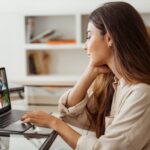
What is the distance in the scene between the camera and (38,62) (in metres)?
3.54

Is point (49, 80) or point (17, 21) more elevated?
point (17, 21)

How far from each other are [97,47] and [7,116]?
60 centimetres

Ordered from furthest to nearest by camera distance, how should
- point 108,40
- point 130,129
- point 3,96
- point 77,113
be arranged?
point 3,96 < point 77,113 < point 108,40 < point 130,129

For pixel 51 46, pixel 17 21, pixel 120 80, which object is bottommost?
pixel 51 46

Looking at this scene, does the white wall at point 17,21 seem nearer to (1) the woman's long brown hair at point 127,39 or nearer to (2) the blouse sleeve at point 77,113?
(2) the blouse sleeve at point 77,113


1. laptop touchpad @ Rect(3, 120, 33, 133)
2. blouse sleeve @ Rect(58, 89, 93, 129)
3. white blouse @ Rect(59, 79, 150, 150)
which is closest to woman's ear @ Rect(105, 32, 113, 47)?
white blouse @ Rect(59, 79, 150, 150)

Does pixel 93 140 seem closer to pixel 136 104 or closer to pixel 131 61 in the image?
pixel 136 104

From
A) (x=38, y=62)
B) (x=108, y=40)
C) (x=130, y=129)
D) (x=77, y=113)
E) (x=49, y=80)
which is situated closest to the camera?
(x=130, y=129)

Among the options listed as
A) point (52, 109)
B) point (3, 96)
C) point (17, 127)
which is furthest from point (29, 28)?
point (17, 127)

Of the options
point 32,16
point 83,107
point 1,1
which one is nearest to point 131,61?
point 83,107

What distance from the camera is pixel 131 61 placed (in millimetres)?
1188

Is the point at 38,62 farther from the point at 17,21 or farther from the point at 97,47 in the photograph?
the point at 97,47

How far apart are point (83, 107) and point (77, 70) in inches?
81.4

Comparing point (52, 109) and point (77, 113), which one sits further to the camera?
point (52, 109)
